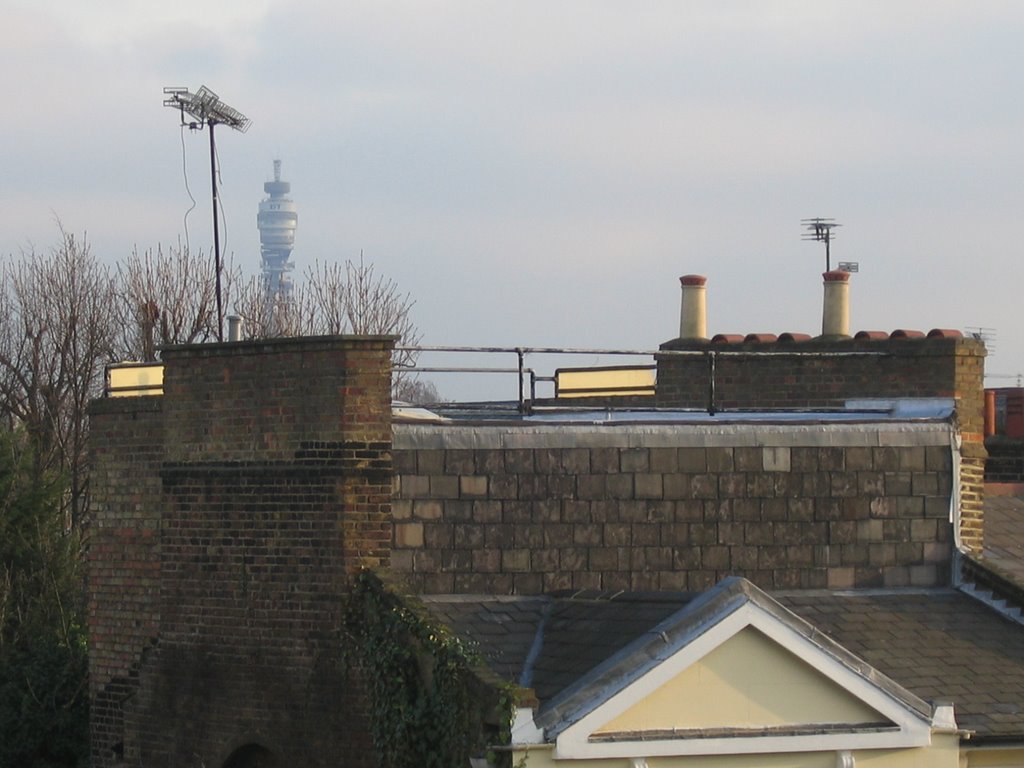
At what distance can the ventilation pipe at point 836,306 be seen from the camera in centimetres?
2311

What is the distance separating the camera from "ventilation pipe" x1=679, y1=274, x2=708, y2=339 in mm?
23969

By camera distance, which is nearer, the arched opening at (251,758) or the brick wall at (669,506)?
the brick wall at (669,506)

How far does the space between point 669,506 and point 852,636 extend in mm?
2059

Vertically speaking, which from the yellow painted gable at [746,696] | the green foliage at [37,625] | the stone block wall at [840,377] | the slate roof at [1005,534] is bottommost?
the green foliage at [37,625]

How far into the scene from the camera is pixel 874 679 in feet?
47.9

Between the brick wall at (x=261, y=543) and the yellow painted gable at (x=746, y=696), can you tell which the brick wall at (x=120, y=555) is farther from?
the yellow painted gable at (x=746, y=696)

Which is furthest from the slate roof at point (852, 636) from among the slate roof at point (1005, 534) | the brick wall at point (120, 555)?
the brick wall at point (120, 555)

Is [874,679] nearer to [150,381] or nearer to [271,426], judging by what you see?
[271,426]

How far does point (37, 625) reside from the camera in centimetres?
2784

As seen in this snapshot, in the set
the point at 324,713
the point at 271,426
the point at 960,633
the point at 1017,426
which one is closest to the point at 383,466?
the point at 271,426

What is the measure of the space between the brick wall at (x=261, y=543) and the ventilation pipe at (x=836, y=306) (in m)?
8.42

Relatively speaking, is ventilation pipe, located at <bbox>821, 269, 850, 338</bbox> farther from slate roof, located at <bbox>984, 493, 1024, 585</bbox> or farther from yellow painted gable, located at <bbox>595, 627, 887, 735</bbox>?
yellow painted gable, located at <bbox>595, 627, 887, 735</bbox>

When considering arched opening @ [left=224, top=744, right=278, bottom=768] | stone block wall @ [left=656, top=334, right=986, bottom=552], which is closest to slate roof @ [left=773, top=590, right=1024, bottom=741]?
stone block wall @ [left=656, top=334, right=986, bottom=552]

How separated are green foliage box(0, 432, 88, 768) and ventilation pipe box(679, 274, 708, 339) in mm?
8595
